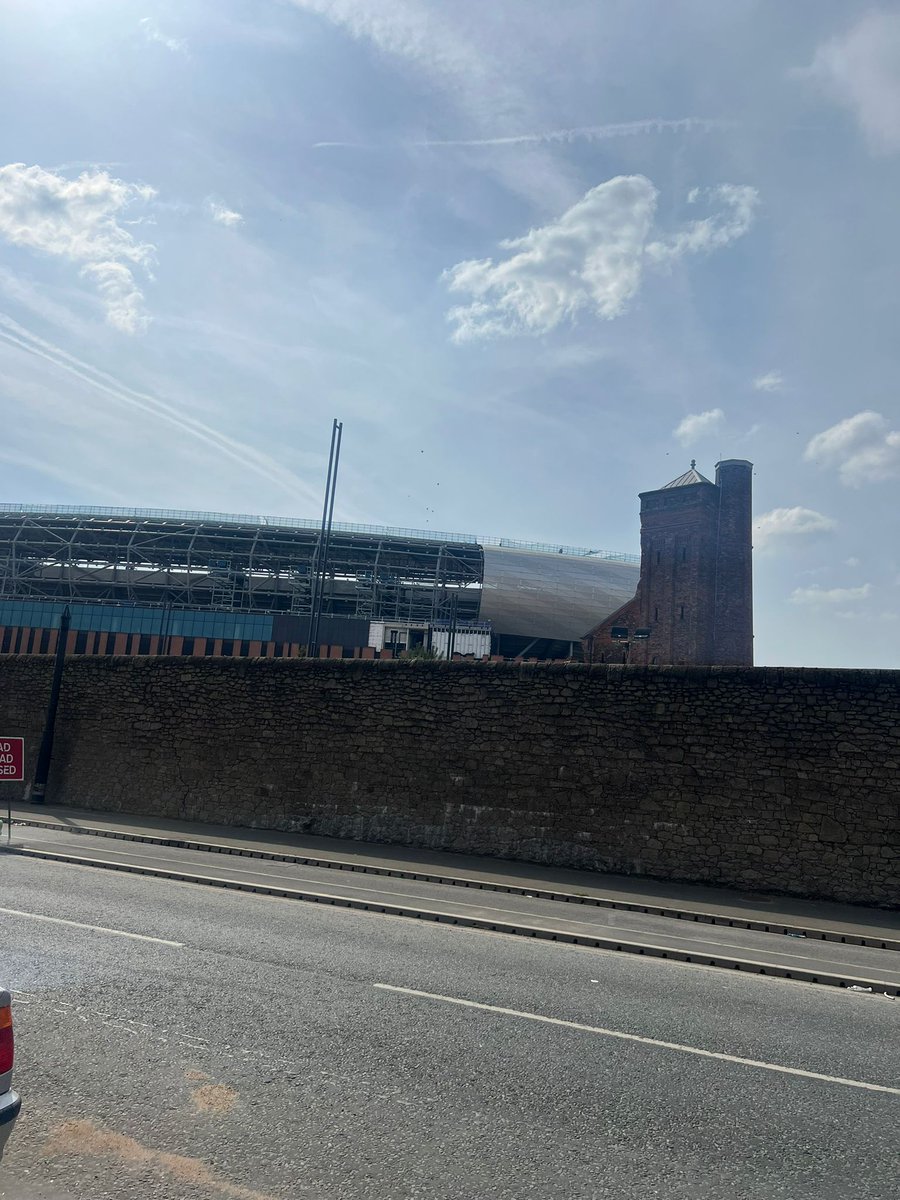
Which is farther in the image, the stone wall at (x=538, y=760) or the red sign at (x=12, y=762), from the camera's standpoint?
the red sign at (x=12, y=762)

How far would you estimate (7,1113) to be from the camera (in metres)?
3.20

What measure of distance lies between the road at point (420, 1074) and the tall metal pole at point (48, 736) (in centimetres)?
1447

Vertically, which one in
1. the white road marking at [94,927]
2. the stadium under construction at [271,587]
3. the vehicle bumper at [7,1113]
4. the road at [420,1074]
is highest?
the stadium under construction at [271,587]

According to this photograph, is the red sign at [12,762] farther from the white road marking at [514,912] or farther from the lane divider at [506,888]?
the white road marking at [514,912]

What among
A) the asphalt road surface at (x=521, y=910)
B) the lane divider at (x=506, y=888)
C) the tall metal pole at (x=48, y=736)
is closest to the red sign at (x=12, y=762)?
the lane divider at (x=506, y=888)

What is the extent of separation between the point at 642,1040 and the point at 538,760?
32.6 ft

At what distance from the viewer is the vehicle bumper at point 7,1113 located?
3.14m

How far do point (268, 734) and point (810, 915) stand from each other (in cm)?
1165

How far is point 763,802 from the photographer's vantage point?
13.9 meters

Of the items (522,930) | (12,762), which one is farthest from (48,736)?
(522,930)

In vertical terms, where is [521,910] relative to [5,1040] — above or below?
below

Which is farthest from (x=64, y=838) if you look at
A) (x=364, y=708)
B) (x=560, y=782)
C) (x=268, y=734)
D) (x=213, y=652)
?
(x=213, y=652)

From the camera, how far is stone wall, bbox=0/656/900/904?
13.6 m

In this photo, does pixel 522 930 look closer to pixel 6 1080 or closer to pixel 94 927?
pixel 94 927
